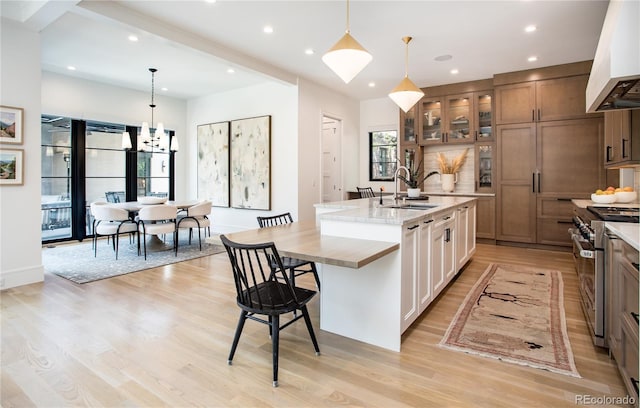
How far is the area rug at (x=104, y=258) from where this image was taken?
4.33m

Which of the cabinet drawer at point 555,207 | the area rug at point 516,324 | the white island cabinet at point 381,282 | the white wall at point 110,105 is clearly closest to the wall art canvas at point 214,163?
the white wall at point 110,105

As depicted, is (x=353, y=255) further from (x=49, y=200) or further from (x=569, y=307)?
(x=49, y=200)

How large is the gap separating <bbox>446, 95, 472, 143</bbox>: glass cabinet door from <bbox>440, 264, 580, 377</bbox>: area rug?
3.20m

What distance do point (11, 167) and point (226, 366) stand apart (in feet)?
11.3

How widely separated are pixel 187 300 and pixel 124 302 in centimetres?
58

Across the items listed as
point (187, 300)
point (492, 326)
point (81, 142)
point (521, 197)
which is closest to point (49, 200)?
point (81, 142)

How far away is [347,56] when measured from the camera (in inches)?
111

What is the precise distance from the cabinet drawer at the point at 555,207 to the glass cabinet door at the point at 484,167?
32.6 inches

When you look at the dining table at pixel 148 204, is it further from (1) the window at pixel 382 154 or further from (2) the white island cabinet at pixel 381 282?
(1) the window at pixel 382 154

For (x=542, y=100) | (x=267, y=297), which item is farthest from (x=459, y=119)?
(x=267, y=297)

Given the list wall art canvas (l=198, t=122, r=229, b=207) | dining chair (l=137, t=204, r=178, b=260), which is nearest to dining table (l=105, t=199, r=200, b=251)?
dining chair (l=137, t=204, r=178, b=260)

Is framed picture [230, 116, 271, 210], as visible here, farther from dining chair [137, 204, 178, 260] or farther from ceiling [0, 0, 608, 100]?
dining chair [137, 204, 178, 260]

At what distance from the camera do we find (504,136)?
19.4ft

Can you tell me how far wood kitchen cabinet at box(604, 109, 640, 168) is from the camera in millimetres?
3098
